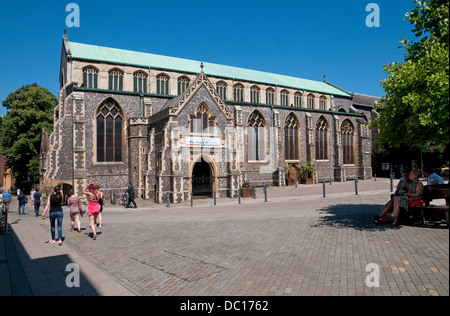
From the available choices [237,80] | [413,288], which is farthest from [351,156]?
[413,288]

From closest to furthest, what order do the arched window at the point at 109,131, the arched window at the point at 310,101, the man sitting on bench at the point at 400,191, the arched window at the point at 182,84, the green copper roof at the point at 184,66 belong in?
the man sitting on bench at the point at 400,191 → the arched window at the point at 109,131 → the green copper roof at the point at 184,66 → the arched window at the point at 182,84 → the arched window at the point at 310,101

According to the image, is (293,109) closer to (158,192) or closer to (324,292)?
(158,192)

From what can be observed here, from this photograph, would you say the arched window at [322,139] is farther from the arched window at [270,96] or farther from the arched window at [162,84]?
the arched window at [162,84]

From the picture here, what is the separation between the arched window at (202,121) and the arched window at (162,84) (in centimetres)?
967

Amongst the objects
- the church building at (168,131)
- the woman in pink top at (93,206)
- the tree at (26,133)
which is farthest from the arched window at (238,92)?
the woman in pink top at (93,206)

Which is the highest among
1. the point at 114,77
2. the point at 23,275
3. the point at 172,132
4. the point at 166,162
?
the point at 114,77

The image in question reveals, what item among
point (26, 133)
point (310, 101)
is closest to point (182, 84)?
point (310, 101)

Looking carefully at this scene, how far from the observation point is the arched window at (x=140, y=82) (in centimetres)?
3055

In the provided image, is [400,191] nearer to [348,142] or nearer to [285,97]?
[285,97]

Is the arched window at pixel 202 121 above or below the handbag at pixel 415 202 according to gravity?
above

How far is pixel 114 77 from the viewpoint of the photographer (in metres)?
29.5

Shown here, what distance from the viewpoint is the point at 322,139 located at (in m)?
38.3
